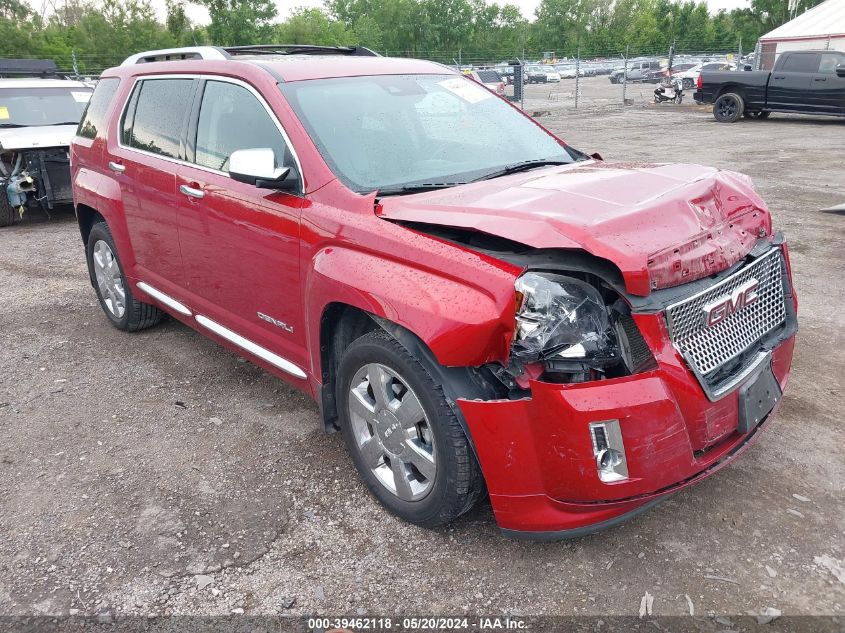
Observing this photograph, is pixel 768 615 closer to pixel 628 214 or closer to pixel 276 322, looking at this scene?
pixel 628 214

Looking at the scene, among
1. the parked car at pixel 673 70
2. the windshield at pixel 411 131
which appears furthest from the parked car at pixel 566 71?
the windshield at pixel 411 131

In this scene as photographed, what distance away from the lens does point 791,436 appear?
3537mm

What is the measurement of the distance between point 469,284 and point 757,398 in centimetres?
118

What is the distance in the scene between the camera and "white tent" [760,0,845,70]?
98.4 feet

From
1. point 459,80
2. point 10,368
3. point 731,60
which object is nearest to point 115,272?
point 10,368

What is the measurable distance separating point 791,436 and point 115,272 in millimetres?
4424

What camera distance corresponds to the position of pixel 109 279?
5262mm

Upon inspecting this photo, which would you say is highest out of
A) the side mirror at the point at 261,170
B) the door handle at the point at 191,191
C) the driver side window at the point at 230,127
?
the driver side window at the point at 230,127

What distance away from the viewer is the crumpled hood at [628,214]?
240 cm

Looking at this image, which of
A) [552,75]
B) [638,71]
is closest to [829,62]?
[638,71]

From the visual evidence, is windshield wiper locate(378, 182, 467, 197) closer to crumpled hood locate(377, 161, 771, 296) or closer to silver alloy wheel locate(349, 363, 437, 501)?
crumpled hood locate(377, 161, 771, 296)

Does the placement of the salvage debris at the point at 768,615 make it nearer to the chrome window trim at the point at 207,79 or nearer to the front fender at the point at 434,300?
the front fender at the point at 434,300

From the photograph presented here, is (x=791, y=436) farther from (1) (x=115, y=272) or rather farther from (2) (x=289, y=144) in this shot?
(1) (x=115, y=272)

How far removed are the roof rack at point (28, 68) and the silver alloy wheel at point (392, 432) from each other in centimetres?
1069
